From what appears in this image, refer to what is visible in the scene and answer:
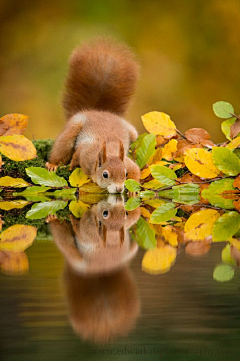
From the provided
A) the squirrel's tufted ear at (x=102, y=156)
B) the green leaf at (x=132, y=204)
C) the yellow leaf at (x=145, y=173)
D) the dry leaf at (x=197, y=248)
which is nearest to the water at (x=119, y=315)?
the dry leaf at (x=197, y=248)

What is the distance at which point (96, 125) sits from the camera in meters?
2.27

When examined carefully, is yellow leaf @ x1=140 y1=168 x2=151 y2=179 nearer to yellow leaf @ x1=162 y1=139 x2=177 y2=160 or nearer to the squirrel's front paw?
yellow leaf @ x1=162 y1=139 x2=177 y2=160

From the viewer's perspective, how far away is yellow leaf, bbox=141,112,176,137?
218cm

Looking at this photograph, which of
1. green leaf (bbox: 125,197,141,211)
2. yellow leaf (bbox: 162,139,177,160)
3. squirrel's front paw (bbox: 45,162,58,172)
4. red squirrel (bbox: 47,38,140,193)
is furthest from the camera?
squirrel's front paw (bbox: 45,162,58,172)

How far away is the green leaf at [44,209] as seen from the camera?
1.33 meters

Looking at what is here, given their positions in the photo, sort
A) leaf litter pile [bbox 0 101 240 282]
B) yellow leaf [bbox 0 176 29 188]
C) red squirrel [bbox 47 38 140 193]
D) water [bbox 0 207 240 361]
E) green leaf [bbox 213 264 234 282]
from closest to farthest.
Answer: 1. water [bbox 0 207 240 361]
2. green leaf [bbox 213 264 234 282]
3. leaf litter pile [bbox 0 101 240 282]
4. yellow leaf [bbox 0 176 29 188]
5. red squirrel [bbox 47 38 140 193]

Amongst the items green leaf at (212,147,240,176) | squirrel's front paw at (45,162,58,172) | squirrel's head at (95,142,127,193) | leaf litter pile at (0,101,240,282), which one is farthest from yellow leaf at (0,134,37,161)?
green leaf at (212,147,240,176)

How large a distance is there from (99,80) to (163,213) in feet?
4.47

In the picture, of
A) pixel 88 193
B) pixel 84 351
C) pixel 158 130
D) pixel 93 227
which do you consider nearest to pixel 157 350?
pixel 84 351

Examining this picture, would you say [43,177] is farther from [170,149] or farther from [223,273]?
[223,273]

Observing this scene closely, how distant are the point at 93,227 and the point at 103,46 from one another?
1.80m

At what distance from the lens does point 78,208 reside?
148cm

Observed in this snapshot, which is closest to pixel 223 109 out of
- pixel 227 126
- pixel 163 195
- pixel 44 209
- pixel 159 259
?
pixel 227 126

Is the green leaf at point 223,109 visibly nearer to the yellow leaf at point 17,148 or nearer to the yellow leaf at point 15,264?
the yellow leaf at point 17,148
